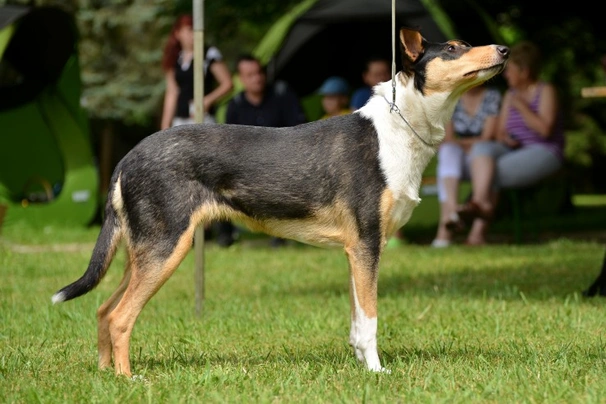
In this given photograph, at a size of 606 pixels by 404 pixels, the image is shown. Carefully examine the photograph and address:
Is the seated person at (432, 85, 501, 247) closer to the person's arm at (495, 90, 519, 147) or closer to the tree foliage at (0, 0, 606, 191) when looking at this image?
the person's arm at (495, 90, 519, 147)

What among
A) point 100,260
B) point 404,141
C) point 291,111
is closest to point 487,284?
point 404,141

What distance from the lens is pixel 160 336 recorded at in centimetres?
635

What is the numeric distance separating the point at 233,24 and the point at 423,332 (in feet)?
45.5

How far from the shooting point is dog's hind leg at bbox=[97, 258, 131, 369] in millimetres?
5301

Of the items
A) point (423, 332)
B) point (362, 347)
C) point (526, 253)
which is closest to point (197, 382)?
point (362, 347)

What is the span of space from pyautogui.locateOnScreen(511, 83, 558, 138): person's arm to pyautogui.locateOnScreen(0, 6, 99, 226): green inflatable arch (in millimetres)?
6678

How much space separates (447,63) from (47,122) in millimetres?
10989

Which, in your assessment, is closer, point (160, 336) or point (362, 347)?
point (362, 347)

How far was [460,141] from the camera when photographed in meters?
12.2

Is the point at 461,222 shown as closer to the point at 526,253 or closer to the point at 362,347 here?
the point at 526,253

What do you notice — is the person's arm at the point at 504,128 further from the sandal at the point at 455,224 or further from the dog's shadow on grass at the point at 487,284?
the dog's shadow on grass at the point at 487,284

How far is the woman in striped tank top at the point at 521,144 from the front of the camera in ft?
37.9

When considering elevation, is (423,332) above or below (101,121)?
above

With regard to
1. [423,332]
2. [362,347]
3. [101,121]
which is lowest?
[101,121]
